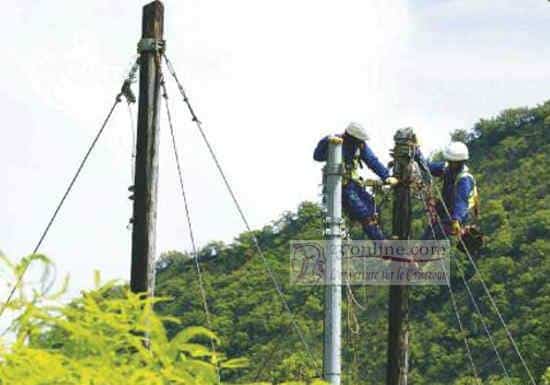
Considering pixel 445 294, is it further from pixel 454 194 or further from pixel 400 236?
pixel 400 236

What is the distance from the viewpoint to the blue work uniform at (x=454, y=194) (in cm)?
1548

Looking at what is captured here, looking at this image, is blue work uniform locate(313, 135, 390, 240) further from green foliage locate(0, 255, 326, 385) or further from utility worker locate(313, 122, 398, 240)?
green foliage locate(0, 255, 326, 385)

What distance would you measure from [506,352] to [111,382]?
7610cm

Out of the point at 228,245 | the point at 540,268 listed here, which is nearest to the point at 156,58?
the point at 540,268

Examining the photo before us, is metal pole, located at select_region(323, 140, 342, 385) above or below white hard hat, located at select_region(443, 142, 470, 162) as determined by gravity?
below

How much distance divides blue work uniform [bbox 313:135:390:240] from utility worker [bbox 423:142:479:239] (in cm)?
90

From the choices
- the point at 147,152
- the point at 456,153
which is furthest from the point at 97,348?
the point at 456,153

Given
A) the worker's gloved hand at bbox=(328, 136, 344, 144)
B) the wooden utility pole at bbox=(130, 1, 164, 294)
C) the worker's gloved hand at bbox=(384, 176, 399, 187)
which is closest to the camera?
the wooden utility pole at bbox=(130, 1, 164, 294)

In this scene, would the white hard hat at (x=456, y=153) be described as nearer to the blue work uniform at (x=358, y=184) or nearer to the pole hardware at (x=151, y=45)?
the blue work uniform at (x=358, y=184)

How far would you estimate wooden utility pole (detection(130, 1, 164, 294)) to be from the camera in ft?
41.4

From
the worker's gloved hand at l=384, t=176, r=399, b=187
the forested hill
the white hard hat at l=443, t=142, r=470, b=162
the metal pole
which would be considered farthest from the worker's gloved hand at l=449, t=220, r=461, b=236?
the forested hill

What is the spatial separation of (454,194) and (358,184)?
4.84 feet

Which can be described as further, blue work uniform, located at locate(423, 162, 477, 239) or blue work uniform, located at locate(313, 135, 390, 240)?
blue work uniform, located at locate(423, 162, 477, 239)

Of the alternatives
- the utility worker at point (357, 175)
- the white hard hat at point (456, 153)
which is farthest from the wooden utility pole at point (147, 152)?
the white hard hat at point (456, 153)
